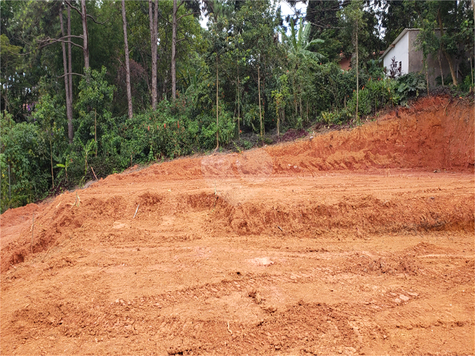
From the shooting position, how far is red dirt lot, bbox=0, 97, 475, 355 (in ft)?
11.6

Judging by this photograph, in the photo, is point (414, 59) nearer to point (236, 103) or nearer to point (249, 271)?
point (236, 103)

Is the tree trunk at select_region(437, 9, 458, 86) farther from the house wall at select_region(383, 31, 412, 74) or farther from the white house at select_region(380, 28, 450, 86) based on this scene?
the house wall at select_region(383, 31, 412, 74)

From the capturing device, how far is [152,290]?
4371 millimetres

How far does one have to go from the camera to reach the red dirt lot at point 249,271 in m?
3.53

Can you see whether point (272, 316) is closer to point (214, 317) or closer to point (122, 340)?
point (214, 317)

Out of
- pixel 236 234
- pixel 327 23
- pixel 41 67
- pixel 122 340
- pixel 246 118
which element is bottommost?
pixel 122 340

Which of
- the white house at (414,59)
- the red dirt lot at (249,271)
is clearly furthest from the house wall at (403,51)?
the red dirt lot at (249,271)

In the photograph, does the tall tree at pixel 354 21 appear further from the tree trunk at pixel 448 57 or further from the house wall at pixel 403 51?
the tree trunk at pixel 448 57

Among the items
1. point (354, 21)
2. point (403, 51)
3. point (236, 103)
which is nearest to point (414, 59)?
point (403, 51)

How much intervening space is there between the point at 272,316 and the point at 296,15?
67.3ft

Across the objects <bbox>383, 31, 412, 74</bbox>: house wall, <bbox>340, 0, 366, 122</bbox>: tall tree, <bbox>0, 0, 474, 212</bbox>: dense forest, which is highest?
<bbox>340, 0, 366, 122</bbox>: tall tree

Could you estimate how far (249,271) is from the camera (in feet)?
15.2

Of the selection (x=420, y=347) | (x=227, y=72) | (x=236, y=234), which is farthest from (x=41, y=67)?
(x=420, y=347)

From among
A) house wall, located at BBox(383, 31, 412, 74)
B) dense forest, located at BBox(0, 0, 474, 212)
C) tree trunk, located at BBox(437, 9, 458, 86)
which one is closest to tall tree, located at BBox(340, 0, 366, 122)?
dense forest, located at BBox(0, 0, 474, 212)
